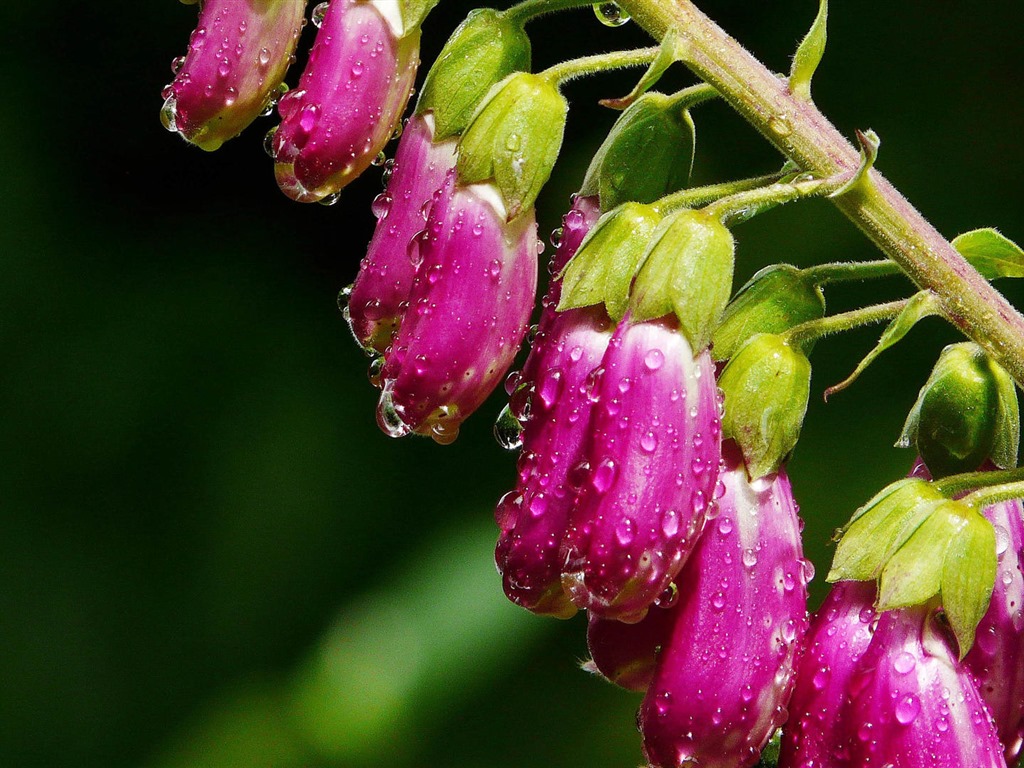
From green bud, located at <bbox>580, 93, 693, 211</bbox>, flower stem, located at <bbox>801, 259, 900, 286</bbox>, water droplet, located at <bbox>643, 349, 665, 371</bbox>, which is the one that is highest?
green bud, located at <bbox>580, 93, 693, 211</bbox>

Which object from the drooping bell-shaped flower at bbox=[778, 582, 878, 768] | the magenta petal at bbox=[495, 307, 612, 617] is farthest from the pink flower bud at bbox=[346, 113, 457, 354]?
the drooping bell-shaped flower at bbox=[778, 582, 878, 768]

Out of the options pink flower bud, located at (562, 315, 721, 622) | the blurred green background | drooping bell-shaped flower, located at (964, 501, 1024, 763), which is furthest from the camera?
the blurred green background

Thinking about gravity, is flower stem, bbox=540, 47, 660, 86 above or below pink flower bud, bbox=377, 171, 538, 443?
above

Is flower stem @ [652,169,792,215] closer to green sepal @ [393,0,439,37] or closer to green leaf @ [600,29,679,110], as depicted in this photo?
green leaf @ [600,29,679,110]

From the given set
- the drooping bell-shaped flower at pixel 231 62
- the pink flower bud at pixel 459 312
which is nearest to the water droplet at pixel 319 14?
the drooping bell-shaped flower at pixel 231 62

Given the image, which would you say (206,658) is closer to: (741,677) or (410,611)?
(410,611)

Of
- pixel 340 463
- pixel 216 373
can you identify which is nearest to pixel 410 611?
pixel 340 463
